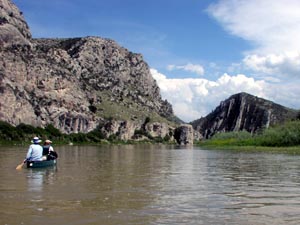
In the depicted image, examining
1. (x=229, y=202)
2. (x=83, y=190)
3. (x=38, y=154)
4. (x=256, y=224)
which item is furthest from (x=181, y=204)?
(x=38, y=154)

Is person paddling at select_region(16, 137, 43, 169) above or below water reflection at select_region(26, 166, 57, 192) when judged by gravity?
above

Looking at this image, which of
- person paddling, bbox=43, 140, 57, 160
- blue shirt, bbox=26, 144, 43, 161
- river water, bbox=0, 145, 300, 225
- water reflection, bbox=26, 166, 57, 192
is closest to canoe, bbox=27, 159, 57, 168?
blue shirt, bbox=26, 144, 43, 161

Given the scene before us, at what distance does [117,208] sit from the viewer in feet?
58.4

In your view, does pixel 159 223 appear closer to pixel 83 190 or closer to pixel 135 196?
pixel 135 196

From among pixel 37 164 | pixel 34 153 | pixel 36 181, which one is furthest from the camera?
pixel 34 153

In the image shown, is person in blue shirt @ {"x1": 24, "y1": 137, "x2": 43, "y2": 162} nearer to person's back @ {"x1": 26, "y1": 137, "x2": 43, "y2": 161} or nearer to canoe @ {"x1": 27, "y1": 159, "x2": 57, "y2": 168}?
person's back @ {"x1": 26, "y1": 137, "x2": 43, "y2": 161}

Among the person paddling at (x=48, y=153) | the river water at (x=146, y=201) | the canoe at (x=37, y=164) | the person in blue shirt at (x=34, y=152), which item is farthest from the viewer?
the person paddling at (x=48, y=153)

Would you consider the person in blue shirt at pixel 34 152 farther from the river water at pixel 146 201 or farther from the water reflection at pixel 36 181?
the river water at pixel 146 201

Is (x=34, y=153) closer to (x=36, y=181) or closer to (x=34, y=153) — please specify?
(x=34, y=153)

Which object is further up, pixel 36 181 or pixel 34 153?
pixel 34 153

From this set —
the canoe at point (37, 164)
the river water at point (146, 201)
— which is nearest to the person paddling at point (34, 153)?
the canoe at point (37, 164)

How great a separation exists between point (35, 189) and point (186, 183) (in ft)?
31.7

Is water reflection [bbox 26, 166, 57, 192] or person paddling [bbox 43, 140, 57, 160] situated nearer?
water reflection [bbox 26, 166, 57, 192]

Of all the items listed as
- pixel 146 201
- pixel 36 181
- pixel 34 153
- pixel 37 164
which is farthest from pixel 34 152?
pixel 146 201
